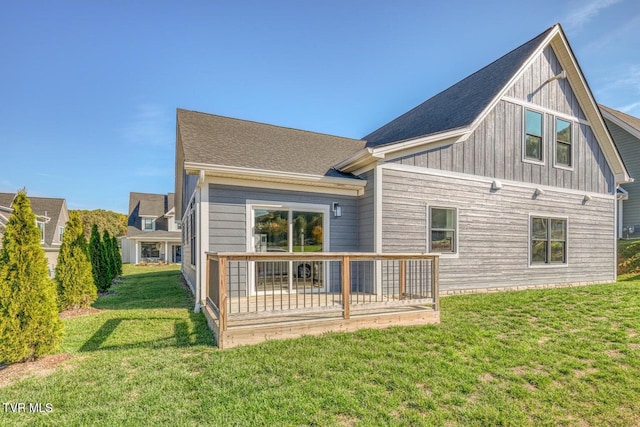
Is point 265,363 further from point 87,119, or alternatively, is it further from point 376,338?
point 87,119

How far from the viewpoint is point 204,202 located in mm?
6566

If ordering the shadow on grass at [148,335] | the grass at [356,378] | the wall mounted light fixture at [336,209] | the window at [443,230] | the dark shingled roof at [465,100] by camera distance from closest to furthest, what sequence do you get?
1. the grass at [356,378]
2. the shadow on grass at [148,335]
3. the wall mounted light fixture at [336,209]
4. the window at [443,230]
5. the dark shingled roof at [465,100]

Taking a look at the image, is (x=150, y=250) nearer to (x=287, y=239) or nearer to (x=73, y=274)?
(x=73, y=274)

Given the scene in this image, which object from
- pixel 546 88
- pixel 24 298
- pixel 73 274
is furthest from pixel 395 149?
pixel 73 274

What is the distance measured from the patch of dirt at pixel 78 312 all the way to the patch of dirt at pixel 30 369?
3017 millimetres

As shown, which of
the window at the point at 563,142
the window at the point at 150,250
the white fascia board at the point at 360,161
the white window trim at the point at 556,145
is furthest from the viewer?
the window at the point at 150,250

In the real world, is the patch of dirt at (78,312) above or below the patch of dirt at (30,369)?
below

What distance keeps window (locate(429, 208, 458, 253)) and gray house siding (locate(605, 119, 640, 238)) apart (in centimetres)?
1436

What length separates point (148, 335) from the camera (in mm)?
4980

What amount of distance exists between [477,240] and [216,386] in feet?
25.2

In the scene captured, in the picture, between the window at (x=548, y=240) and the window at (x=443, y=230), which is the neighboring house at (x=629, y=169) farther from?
the window at (x=443, y=230)

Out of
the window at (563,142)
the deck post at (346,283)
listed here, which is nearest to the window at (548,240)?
the window at (563,142)

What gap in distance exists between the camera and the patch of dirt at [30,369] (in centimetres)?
351

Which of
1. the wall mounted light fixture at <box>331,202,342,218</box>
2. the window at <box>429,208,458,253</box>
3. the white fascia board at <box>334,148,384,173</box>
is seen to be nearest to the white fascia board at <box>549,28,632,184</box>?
the window at <box>429,208,458,253</box>
